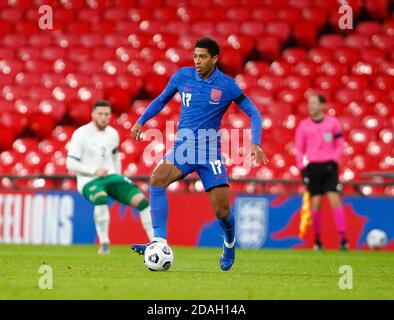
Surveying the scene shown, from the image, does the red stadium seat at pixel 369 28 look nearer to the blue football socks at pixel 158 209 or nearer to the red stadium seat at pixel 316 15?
the red stadium seat at pixel 316 15

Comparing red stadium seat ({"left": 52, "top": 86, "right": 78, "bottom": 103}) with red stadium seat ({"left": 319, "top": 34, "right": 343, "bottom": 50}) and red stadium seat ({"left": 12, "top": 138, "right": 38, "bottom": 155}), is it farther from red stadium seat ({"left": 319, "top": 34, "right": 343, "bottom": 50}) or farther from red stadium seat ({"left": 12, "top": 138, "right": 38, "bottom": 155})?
red stadium seat ({"left": 319, "top": 34, "right": 343, "bottom": 50})

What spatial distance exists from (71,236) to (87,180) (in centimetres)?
248

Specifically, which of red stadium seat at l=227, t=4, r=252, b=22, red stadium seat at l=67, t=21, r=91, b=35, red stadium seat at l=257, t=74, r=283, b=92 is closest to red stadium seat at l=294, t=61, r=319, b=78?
red stadium seat at l=257, t=74, r=283, b=92

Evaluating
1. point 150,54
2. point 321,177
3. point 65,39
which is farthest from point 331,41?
point 321,177

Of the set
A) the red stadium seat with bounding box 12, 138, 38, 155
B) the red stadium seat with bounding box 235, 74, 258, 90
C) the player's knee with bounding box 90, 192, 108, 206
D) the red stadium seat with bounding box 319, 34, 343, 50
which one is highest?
the red stadium seat with bounding box 319, 34, 343, 50

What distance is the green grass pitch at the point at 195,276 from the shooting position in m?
6.89

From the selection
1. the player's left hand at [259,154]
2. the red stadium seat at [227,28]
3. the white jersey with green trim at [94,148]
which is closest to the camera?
the player's left hand at [259,154]

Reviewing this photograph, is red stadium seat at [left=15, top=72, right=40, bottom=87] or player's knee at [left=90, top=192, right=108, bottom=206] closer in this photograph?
player's knee at [left=90, top=192, right=108, bottom=206]

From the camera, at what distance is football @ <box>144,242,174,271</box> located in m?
8.43

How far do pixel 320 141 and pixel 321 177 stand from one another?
1.66 feet

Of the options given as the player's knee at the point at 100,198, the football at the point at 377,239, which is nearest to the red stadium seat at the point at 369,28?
the football at the point at 377,239

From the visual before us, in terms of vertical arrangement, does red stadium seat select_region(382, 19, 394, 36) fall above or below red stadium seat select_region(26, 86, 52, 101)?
above

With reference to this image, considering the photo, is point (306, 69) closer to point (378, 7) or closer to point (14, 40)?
point (378, 7)
